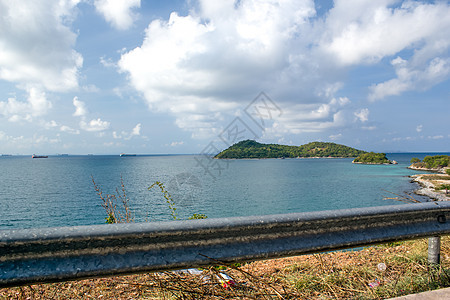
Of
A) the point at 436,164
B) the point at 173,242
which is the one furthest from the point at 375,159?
the point at 173,242

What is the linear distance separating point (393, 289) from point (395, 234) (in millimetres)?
653

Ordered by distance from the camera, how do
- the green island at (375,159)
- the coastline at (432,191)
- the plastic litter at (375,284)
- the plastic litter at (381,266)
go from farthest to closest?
the green island at (375,159), the coastline at (432,191), the plastic litter at (381,266), the plastic litter at (375,284)

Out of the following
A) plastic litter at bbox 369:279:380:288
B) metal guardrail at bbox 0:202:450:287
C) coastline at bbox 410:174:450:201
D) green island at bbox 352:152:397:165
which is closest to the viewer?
metal guardrail at bbox 0:202:450:287

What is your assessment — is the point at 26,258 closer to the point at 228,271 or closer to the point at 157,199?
the point at 228,271

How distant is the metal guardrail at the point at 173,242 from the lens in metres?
1.70

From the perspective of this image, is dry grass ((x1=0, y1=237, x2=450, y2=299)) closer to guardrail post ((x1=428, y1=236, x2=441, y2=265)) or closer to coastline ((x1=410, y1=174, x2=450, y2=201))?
guardrail post ((x1=428, y1=236, x2=441, y2=265))

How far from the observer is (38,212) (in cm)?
2553

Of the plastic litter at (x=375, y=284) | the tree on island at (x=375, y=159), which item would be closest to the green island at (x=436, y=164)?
the tree on island at (x=375, y=159)

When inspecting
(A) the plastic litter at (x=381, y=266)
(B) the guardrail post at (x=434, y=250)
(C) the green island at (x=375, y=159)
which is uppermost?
(B) the guardrail post at (x=434, y=250)

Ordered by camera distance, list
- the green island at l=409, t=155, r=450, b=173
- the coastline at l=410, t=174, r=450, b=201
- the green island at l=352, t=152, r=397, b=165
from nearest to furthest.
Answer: the coastline at l=410, t=174, r=450, b=201, the green island at l=409, t=155, r=450, b=173, the green island at l=352, t=152, r=397, b=165

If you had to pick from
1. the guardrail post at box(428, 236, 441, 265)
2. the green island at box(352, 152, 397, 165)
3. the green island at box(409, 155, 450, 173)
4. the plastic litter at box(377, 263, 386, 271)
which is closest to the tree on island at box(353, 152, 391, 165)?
the green island at box(352, 152, 397, 165)

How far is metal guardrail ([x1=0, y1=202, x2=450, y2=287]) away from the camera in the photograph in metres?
1.70

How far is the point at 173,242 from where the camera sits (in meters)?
1.93

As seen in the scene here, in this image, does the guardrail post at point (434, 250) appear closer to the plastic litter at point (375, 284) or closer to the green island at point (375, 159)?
the plastic litter at point (375, 284)
